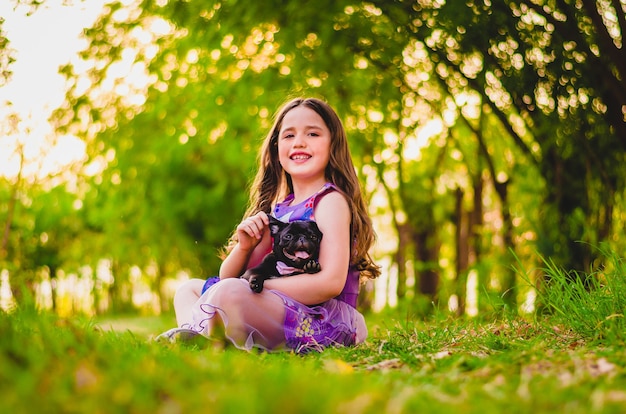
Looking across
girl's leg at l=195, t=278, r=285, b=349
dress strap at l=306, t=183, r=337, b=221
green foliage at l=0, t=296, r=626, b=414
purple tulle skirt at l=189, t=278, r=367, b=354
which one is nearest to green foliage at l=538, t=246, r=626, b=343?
green foliage at l=0, t=296, r=626, b=414

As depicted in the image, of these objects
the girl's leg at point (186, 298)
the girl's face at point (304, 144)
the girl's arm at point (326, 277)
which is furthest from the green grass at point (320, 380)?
the girl's face at point (304, 144)

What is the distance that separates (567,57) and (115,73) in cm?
517

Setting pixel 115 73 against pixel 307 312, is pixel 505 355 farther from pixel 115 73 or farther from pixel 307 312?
pixel 115 73

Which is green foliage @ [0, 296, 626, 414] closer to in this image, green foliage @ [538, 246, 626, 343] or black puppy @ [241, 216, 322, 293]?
green foliage @ [538, 246, 626, 343]

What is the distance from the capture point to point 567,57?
450 centimetres

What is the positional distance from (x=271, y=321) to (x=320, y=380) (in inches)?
51.2

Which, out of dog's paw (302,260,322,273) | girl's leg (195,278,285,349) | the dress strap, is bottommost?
girl's leg (195,278,285,349)

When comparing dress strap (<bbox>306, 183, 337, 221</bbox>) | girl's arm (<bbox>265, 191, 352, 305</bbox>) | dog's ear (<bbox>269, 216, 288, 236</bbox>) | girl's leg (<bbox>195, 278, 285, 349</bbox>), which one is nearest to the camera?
girl's leg (<bbox>195, 278, 285, 349</bbox>)

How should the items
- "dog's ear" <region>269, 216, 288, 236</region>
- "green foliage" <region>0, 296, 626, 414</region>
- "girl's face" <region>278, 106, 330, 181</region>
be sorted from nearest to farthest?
"green foliage" <region>0, 296, 626, 414</region> < "dog's ear" <region>269, 216, 288, 236</region> < "girl's face" <region>278, 106, 330, 181</region>

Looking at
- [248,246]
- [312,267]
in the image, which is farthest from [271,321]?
[248,246]

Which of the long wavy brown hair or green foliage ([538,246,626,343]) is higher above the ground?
the long wavy brown hair

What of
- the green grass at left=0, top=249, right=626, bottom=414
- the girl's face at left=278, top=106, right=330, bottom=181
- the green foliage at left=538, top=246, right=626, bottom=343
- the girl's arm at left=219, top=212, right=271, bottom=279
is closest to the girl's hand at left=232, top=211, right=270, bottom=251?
the girl's arm at left=219, top=212, right=271, bottom=279

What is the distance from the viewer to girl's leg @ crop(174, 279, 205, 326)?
340 cm

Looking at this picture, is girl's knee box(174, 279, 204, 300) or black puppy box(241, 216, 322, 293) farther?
girl's knee box(174, 279, 204, 300)
